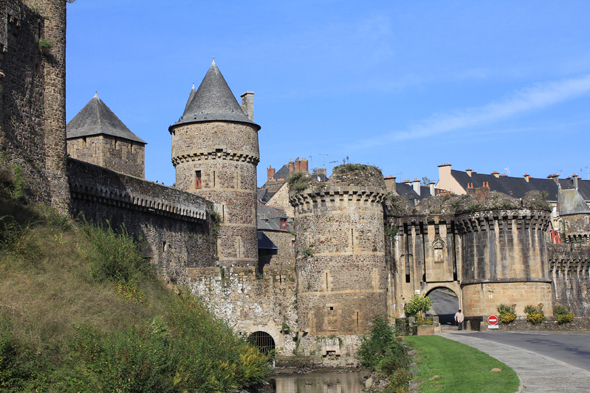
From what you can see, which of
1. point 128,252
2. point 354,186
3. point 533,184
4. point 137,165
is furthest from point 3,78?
point 533,184

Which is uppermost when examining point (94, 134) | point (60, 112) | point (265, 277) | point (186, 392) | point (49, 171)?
point (94, 134)

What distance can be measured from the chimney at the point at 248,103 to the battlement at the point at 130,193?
17.6ft

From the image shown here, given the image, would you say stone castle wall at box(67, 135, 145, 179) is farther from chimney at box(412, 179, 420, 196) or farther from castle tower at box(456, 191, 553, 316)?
chimney at box(412, 179, 420, 196)

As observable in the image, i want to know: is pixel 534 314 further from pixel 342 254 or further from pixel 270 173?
pixel 270 173

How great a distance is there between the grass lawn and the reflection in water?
3454 millimetres

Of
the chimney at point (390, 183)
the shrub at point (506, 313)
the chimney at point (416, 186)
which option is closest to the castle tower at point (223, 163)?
the chimney at point (390, 183)

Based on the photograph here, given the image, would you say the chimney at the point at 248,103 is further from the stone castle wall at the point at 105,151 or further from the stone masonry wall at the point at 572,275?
the stone masonry wall at the point at 572,275

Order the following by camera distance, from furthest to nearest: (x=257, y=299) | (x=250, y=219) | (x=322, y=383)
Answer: (x=250, y=219), (x=257, y=299), (x=322, y=383)

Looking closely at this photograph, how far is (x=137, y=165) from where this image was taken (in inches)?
1641

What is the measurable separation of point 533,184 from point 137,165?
164 ft

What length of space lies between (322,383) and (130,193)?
10685 millimetres

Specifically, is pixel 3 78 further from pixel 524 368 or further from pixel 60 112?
pixel 524 368

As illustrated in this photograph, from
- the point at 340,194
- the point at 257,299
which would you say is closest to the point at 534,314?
the point at 340,194

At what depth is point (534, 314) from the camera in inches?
1307
